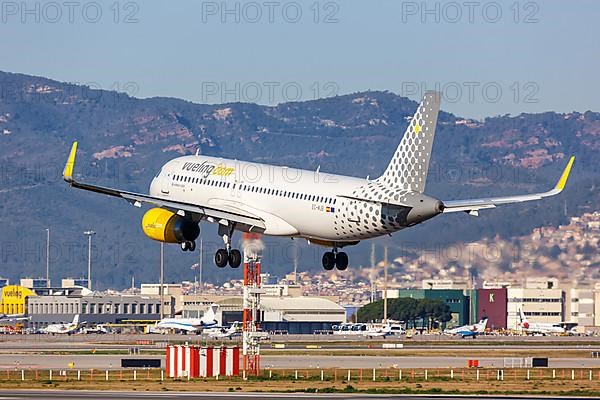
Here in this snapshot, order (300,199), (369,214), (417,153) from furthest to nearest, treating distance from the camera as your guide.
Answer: (300,199), (417,153), (369,214)

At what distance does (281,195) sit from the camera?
91188 millimetres

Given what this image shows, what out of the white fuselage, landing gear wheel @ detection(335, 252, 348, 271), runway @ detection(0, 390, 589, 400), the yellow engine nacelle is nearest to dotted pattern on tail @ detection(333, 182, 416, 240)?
the white fuselage

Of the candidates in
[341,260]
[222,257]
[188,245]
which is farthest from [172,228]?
[341,260]

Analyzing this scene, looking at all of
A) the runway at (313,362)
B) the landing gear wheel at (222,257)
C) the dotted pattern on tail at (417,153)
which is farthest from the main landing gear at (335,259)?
the runway at (313,362)

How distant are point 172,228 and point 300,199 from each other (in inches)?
407

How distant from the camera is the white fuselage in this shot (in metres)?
87.1

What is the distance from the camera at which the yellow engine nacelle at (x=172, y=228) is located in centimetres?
9538

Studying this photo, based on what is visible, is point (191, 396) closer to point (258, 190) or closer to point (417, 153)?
point (258, 190)

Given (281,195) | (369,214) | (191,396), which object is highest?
(281,195)

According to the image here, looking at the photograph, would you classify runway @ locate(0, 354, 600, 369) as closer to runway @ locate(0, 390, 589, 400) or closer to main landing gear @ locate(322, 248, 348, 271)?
main landing gear @ locate(322, 248, 348, 271)

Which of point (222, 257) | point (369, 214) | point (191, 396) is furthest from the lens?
point (222, 257)

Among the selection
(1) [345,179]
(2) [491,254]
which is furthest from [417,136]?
(2) [491,254]

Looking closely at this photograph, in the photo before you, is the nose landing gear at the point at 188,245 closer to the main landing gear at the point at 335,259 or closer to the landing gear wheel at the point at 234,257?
the landing gear wheel at the point at 234,257

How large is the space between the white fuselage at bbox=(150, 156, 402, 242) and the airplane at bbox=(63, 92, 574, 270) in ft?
0.20
